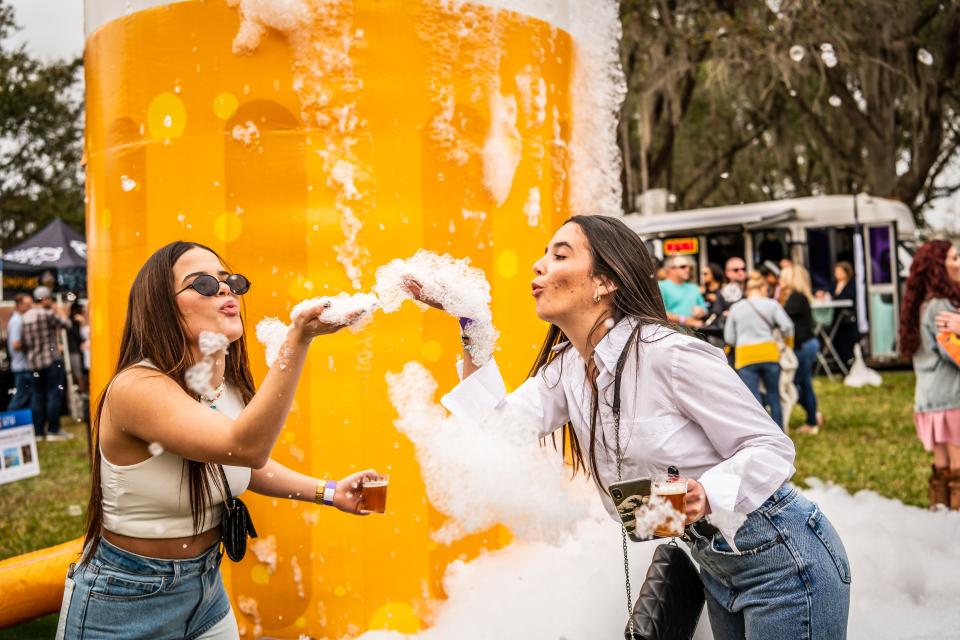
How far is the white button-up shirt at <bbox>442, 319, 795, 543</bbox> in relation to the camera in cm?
209

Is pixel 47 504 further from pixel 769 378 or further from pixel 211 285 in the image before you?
pixel 769 378

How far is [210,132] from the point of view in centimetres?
363

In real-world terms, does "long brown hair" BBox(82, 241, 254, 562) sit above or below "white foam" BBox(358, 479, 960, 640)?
above

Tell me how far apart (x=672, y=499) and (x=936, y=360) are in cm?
439

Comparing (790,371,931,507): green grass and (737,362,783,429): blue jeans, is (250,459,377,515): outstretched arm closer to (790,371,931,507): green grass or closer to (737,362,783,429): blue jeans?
(790,371,931,507): green grass

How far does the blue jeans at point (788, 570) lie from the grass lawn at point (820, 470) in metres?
3.60

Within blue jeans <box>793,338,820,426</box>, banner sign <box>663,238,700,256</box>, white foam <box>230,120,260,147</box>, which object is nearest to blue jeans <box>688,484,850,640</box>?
white foam <box>230,120,260,147</box>

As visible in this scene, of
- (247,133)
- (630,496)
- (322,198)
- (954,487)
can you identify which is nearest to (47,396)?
(247,133)

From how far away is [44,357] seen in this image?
434 inches

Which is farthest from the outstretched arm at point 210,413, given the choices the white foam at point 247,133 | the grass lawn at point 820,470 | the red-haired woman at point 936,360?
the red-haired woman at point 936,360

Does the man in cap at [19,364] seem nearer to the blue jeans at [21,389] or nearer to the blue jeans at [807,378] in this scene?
the blue jeans at [21,389]

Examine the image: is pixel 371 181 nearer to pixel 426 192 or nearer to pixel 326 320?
pixel 426 192

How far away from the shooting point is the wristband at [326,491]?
2627 mm

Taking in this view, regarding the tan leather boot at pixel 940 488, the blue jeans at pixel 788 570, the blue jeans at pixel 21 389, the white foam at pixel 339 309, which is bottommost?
the tan leather boot at pixel 940 488
